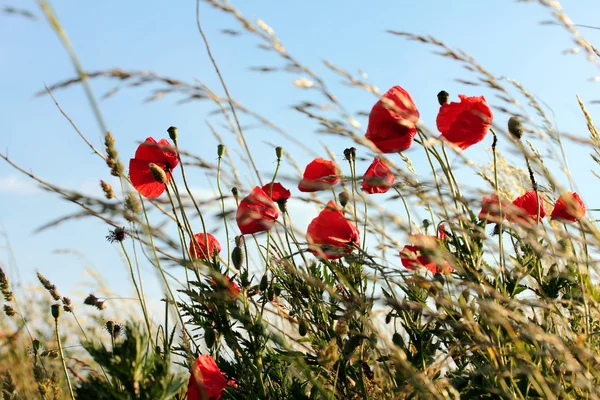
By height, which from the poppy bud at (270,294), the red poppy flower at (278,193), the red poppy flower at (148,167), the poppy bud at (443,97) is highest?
the red poppy flower at (148,167)

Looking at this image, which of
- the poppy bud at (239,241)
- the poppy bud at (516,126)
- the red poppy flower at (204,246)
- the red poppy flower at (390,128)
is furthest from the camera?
the poppy bud at (239,241)

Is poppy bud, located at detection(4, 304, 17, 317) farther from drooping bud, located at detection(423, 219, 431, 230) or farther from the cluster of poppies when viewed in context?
drooping bud, located at detection(423, 219, 431, 230)

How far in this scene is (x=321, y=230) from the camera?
1.79m

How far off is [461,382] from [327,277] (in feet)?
1.69

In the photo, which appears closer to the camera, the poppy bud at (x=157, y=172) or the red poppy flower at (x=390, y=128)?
the red poppy flower at (x=390, y=128)

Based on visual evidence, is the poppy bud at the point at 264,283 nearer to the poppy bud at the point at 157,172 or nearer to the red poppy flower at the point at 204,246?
the red poppy flower at the point at 204,246

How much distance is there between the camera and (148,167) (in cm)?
197

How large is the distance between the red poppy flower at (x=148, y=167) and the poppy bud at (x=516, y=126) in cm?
95

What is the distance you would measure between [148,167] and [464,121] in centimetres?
93

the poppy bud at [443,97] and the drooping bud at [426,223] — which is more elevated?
the poppy bud at [443,97]

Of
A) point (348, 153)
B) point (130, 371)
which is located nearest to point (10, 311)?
point (348, 153)

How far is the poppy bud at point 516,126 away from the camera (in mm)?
1663

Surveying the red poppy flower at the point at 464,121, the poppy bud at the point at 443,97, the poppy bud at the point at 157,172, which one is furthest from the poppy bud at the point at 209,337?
the poppy bud at the point at 443,97

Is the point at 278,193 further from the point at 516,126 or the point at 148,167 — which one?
the point at 516,126
